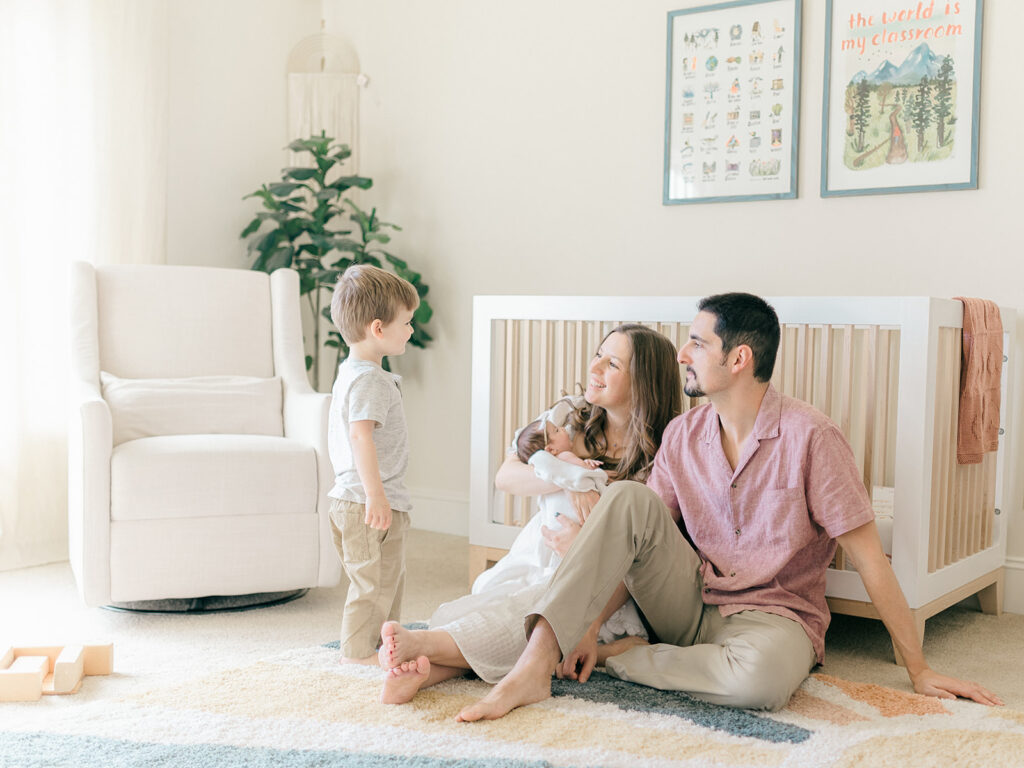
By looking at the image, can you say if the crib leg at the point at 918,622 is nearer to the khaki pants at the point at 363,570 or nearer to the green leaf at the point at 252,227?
the khaki pants at the point at 363,570

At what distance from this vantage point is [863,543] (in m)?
Result: 1.92

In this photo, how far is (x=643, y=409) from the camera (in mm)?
2203

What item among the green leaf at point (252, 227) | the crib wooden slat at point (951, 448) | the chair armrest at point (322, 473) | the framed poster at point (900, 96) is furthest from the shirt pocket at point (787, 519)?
the green leaf at point (252, 227)

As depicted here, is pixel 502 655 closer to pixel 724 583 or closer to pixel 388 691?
pixel 388 691

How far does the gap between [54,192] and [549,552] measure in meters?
2.04

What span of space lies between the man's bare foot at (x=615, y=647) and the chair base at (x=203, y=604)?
100cm

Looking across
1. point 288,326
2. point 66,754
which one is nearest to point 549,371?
point 288,326

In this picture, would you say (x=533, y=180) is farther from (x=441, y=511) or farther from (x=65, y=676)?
(x=65, y=676)

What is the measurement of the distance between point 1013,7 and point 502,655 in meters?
2.13

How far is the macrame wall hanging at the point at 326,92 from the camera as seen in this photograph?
12.7ft

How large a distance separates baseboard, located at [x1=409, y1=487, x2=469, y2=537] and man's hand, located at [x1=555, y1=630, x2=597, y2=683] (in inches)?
66.5

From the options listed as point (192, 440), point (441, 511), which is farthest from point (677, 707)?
point (441, 511)

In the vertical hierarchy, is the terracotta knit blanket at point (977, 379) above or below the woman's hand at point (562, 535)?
above

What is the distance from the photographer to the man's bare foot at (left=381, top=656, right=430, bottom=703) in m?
1.84
